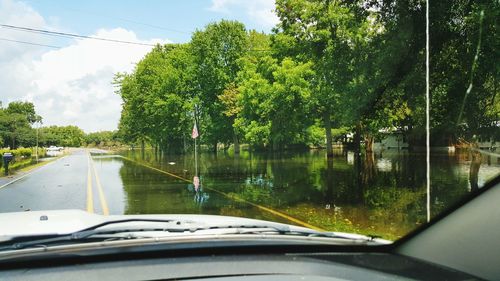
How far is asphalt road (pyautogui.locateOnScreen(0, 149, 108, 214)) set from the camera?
17.8ft

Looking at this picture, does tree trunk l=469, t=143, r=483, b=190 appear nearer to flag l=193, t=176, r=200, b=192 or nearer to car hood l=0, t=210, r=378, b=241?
car hood l=0, t=210, r=378, b=241

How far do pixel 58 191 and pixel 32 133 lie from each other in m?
4.09

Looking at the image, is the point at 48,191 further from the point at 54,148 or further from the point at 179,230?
the point at 179,230

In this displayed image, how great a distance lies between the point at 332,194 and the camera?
29.0ft

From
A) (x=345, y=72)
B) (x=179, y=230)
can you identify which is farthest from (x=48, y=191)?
(x=179, y=230)

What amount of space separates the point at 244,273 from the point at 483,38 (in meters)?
2.67

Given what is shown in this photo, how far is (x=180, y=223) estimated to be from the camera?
220 centimetres

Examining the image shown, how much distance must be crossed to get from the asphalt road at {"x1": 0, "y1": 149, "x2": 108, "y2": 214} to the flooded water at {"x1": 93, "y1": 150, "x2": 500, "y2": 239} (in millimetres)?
373

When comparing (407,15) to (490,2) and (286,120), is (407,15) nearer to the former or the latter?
(490,2)

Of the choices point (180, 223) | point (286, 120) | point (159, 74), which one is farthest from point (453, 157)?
point (286, 120)

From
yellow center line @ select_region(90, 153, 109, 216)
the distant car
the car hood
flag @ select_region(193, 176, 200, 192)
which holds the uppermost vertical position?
the distant car

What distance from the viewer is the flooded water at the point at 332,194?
338 cm

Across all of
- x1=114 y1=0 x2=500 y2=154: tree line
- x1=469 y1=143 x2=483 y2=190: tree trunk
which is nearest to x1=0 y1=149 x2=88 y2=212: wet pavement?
x1=114 y1=0 x2=500 y2=154: tree line

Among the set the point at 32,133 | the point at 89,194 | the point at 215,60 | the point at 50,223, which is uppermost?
the point at 215,60
